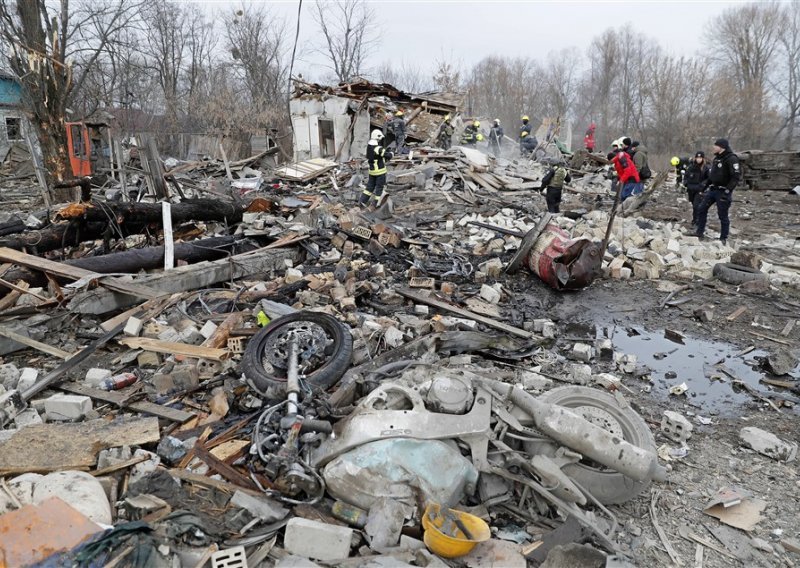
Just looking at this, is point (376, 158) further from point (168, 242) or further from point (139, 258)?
point (139, 258)

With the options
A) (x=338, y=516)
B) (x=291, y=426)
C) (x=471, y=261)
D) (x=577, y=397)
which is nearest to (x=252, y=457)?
(x=291, y=426)

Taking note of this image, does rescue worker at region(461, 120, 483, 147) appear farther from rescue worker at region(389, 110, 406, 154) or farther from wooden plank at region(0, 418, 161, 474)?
wooden plank at region(0, 418, 161, 474)

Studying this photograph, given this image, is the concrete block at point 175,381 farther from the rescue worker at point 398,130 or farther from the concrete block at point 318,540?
the rescue worker at point 398,130

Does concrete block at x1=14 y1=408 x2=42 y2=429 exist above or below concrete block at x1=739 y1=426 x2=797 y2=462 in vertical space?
above

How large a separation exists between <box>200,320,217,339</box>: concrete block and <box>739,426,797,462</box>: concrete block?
197 inches

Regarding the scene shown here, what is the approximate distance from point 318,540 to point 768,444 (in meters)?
3.51

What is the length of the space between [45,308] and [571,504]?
5511mm

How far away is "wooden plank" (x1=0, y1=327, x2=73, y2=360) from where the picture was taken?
15.4 feet

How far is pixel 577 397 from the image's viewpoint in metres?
3.49

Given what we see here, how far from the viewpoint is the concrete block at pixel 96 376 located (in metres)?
4.32

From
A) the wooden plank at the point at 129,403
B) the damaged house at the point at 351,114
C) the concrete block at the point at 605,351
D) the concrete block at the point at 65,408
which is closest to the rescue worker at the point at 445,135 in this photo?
the damaged house at the point at 351,114

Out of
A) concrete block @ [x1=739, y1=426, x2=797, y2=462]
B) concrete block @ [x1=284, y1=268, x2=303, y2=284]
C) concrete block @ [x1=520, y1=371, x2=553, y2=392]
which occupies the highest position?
concrete block @ [x1=284, y1=268, x2=303, y2=284]

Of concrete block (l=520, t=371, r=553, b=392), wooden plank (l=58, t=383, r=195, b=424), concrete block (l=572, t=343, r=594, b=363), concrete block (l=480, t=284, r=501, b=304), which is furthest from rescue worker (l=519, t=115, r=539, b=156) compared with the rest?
wooden plank (l=58, t=383, r=195, b=424)

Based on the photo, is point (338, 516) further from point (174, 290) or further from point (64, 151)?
point (64, 151)
